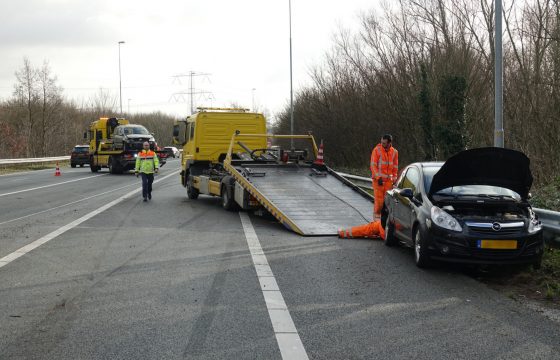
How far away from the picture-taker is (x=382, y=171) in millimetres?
12672

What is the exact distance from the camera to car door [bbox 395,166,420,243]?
879 centimetres

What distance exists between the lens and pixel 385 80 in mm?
30750

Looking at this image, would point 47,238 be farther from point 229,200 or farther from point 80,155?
point 80,155

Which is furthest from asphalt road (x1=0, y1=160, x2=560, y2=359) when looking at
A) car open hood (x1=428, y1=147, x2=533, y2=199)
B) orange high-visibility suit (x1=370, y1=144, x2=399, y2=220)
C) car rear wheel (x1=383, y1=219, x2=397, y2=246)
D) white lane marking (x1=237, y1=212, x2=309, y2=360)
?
orange high-visibility suit (x1=370, y1=144, x2=399, y2=220)

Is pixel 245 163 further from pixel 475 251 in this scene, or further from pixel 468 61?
pixel 468 61

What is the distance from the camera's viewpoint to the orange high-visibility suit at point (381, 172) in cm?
1250

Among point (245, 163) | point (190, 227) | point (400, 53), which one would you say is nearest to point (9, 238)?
point (190, 227)

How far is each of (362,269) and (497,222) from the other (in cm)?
177

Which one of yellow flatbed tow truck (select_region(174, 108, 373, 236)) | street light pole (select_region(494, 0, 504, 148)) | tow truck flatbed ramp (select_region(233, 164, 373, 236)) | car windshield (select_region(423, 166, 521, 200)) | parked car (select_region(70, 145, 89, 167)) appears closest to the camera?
car windshield (select_region(423, 166, 521, 200))

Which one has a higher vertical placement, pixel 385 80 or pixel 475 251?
pixel 385 80

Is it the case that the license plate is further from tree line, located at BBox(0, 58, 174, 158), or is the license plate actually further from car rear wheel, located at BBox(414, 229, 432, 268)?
tree line, located at BBox(0, 58, 174, 158)

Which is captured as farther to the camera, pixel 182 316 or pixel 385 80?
pixel 385 80

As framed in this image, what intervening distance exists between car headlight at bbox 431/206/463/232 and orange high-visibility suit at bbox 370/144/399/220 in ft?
14.5

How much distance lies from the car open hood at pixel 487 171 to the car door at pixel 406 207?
501 mm
